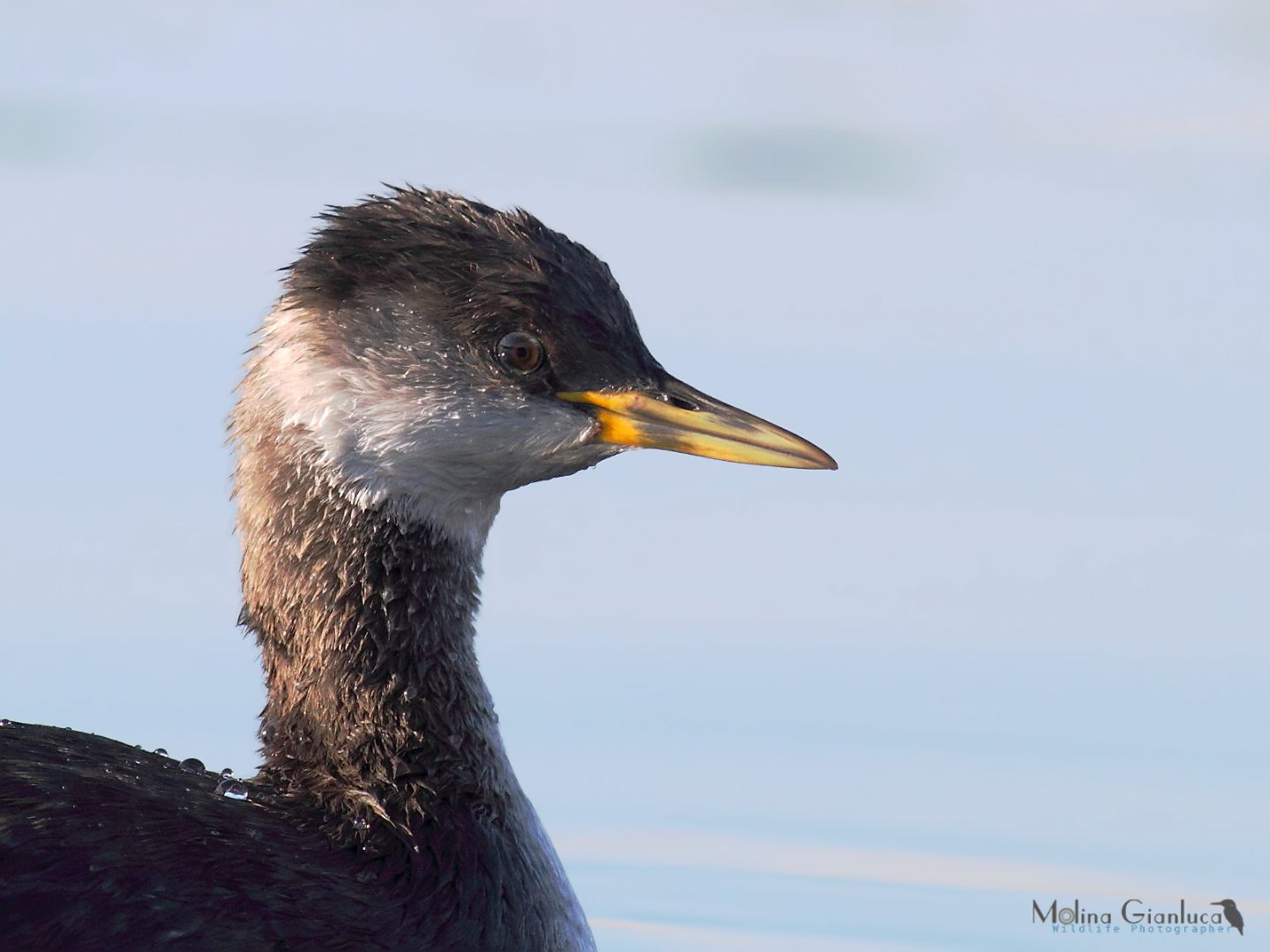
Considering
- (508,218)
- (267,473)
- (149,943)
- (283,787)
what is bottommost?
(149,943)

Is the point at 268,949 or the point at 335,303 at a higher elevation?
the point at 335,303

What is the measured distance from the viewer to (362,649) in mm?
7371

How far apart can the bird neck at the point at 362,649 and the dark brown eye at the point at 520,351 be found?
1.54 ft

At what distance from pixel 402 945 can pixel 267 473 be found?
125 cm

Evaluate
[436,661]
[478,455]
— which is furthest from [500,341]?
[436,661]

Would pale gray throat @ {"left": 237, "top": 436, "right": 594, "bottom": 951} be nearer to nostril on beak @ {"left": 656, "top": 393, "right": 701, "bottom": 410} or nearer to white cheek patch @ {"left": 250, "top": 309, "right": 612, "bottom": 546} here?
white cheek patch @ {"left": 250, "top": 309, "right": 612, "bottom": 546}

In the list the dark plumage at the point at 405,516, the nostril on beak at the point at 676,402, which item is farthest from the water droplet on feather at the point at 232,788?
the nostril on beak at the point at 676,402

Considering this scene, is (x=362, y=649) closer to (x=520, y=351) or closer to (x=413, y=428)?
(x=413, y=428)

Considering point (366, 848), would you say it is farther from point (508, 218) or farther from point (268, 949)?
point (508, 218)

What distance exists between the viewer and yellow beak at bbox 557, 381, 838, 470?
7.35 meters

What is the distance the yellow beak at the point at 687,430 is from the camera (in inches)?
289

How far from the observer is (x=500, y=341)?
7.28m

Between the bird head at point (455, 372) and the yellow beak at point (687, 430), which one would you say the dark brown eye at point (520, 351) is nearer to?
the bird head at point (455, 372)

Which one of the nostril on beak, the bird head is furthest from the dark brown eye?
the nostril on beak
